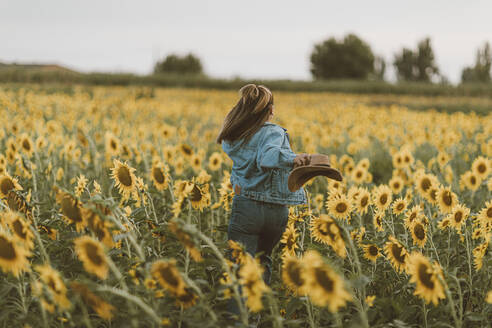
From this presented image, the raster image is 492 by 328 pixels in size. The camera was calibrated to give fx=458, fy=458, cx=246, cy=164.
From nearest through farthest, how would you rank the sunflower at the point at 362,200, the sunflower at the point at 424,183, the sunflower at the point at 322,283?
the sunflower at the point at 322,283, the sunflower at the point at 362,200, the sunflower at the point at 424,183

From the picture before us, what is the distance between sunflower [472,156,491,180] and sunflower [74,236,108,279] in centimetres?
376

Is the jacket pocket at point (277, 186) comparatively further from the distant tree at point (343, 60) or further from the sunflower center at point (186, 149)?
the distant tree at point (343, 60)

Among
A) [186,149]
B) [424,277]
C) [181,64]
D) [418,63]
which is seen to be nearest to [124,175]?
[186,149]

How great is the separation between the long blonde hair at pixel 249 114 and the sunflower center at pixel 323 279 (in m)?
1.46

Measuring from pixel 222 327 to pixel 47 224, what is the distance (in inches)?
51.1

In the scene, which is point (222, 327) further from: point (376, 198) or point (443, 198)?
point (443, 198)

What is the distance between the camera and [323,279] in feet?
5.30

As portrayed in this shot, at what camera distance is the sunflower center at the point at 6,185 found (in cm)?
273

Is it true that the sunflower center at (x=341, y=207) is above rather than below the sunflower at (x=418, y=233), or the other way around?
above

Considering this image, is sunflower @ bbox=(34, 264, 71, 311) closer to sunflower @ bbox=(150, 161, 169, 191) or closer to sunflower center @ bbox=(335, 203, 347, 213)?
sunflower @ bbox=(150, 161, 169, 191)

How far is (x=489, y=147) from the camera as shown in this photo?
6094mm

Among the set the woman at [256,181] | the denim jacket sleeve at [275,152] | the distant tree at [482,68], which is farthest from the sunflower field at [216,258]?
the distant tree at [482,68]

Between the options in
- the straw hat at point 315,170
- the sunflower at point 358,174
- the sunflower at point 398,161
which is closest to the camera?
the straw hat at point 315,170

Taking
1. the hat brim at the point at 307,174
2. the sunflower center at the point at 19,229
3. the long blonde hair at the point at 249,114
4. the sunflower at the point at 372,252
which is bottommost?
the sunflower at the point at 372,252
